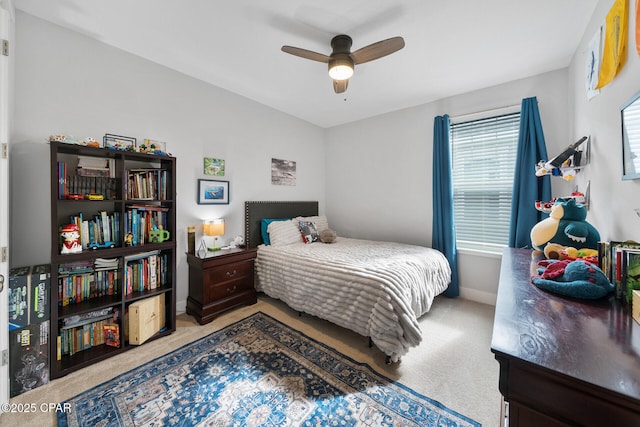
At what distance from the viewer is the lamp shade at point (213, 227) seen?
274cm

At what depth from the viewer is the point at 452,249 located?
125 inches

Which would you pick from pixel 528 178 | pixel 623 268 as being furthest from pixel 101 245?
pixel 528 178

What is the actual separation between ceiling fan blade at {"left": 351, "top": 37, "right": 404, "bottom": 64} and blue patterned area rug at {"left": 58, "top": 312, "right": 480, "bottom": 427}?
2436 mm

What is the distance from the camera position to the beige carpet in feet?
5.03

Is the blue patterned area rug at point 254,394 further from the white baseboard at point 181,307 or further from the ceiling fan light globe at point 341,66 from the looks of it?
the ceiling fan light globe at point 341,66

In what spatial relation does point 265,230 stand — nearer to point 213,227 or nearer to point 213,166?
point 213,227

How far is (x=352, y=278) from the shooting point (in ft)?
6.89

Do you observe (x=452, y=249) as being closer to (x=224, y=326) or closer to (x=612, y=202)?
(x=612, y=202)

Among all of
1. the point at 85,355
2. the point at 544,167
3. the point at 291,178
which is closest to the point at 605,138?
the point at 544,167

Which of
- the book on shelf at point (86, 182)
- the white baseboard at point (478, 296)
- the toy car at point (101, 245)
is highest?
the book on shelf at point (86, 182)

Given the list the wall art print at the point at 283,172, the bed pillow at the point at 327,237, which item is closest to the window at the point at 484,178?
the bed pillow at the point at 327,237

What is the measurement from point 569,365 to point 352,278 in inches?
60.6

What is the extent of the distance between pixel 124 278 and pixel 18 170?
3.60 ft

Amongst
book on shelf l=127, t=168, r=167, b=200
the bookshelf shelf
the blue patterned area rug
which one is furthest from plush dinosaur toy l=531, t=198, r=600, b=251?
book on shelf l=127, t=168, r=167, b=200
